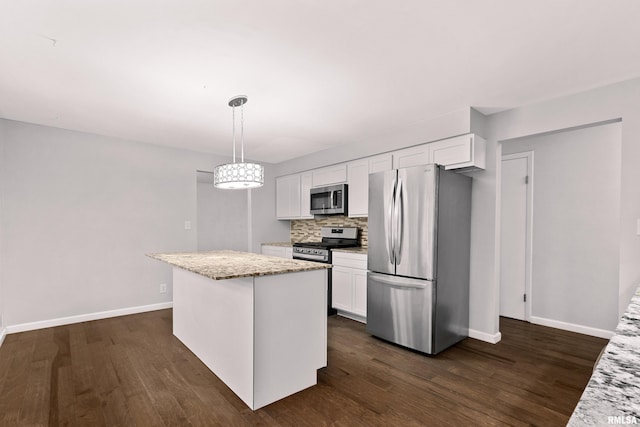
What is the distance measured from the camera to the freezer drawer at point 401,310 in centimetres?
300

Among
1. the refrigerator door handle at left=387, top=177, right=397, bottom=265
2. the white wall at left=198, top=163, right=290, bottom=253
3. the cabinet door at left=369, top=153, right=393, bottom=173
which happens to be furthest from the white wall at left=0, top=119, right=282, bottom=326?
the refrigerator door handle at left=387, top=177, right=397, bottom=265

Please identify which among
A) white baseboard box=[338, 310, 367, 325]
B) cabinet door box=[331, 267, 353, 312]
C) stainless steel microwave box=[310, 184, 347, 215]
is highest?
stainless steel microwave box=[310, 184, 347, 215]

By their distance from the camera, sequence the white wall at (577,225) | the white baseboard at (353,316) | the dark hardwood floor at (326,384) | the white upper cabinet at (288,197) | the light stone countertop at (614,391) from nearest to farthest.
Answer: the light stone countertop at (614,391) < the dark hardwood floor at (326,384) < the white wall at (577,225) < the white baseboard at (353,316) < the white upper cabinet at (288,197)

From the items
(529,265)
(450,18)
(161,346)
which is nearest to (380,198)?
(450,18)

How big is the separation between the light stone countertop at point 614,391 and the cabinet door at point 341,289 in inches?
129

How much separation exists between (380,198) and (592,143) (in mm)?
2426

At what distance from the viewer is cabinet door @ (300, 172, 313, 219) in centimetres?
517

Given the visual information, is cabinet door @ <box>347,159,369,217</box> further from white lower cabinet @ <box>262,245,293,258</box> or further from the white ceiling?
white lower cabinet @ <box>262,245,293,258</box>

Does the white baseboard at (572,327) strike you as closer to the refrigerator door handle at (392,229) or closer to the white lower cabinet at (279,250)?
the refrigerator door handle at (392,229)

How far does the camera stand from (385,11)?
1.76m

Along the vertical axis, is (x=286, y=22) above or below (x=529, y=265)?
above

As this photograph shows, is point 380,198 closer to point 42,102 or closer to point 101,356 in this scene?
point 101,356

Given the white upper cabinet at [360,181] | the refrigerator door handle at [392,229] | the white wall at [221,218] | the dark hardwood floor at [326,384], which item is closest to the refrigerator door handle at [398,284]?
the refrigerator door handle at [392,229]

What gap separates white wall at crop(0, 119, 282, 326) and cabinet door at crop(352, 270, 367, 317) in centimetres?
257
